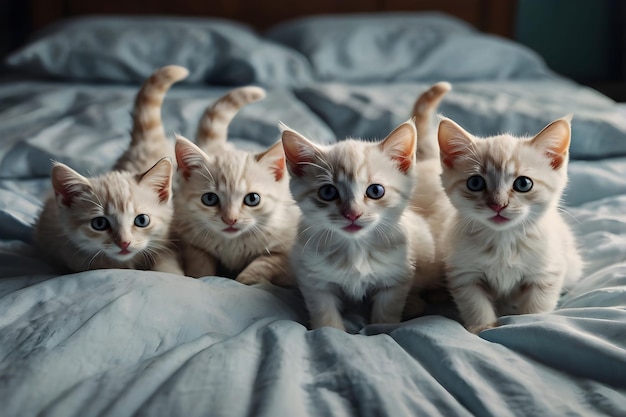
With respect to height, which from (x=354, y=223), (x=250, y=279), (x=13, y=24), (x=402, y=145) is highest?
(x=402, y=145)

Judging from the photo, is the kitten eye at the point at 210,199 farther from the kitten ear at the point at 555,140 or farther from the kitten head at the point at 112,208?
the kitten ear at the point at 555,140

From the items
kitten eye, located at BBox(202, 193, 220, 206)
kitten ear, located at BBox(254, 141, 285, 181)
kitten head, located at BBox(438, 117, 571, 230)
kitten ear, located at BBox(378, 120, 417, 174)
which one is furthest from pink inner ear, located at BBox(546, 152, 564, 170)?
kitten eye, located at BBox(202, 193, 220, 206)

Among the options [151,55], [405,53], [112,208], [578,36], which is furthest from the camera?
[578,36]

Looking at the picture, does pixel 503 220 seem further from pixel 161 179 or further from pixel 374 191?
pixel 161 179

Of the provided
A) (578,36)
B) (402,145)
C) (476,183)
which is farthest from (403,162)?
(578,36)

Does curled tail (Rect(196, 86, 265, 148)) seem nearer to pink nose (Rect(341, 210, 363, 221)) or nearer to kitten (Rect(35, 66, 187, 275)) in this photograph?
kitten (Rect(35, 66, 187, 275))

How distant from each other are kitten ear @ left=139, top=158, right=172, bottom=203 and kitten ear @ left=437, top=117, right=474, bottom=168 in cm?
54

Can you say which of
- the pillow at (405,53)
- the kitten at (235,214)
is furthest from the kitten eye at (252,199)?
the pillow at (405,53)

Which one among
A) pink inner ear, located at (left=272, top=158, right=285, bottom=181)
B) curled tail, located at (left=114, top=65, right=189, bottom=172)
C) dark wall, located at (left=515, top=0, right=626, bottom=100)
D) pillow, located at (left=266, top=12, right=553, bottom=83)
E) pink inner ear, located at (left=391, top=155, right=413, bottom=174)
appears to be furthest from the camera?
dark wall, located at (left=515, top=0, right=626, bottom=100)

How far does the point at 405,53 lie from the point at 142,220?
1.92 meters

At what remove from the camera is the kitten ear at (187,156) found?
135 centimetres

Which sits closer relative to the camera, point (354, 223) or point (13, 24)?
point (354, 223)

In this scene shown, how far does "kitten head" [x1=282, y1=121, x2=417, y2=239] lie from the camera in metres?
1.15

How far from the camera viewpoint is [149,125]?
1.63 m
